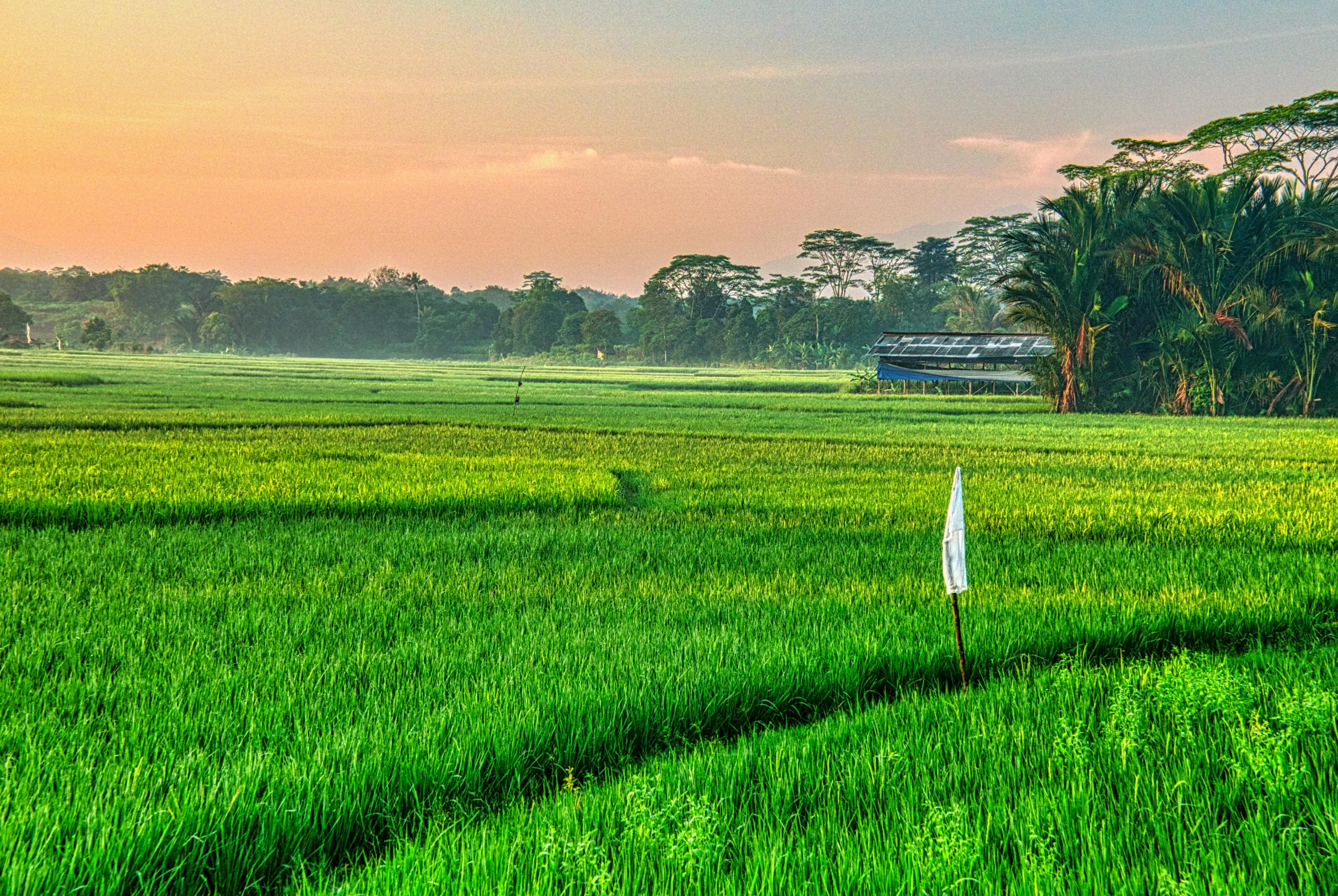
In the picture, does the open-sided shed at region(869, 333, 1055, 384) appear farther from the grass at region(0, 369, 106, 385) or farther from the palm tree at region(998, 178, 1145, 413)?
the grass at region(0, 369, 106, 385)

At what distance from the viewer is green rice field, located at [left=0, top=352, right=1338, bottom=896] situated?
221cm

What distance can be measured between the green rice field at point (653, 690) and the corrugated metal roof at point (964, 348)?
33.0 m

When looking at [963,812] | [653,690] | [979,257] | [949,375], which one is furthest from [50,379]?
[979,257]

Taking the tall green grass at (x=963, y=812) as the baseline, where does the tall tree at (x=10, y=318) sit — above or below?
above

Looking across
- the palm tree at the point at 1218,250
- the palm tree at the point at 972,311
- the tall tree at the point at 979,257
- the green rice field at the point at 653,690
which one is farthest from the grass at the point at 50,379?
the tall tree at the point at 979,257

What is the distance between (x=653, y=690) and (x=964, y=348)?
4145 centimetres

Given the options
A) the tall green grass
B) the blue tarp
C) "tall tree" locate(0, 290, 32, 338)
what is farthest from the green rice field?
"tall tree" locate(0, 290, 32, 338)

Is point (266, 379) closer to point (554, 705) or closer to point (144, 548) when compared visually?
point (144, 548)

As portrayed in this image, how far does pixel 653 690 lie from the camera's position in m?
3.42

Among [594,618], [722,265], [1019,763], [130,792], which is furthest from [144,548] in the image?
[722,265]

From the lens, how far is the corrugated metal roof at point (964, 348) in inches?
1570

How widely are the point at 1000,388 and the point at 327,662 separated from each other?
1646 inches

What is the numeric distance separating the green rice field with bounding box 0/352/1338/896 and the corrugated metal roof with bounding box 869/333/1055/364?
32972mm

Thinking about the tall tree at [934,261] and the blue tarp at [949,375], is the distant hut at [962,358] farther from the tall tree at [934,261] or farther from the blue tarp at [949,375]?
the tall tree at [934,261]
